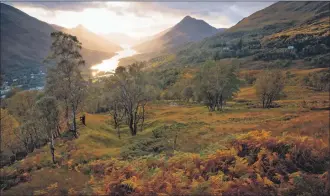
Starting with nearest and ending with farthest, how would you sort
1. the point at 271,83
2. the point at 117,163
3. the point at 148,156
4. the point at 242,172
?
the point at 242,172 < the point at 148,156 < the point at 117,163 < the point at 271,83

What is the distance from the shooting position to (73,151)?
36562 mm

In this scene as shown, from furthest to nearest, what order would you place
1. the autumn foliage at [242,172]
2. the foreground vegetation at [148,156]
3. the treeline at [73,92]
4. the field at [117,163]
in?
the treeline at [73,92] → the field at [117,163] → the foreground vegetation at [148,156] → the autumn foliage at [242,172]

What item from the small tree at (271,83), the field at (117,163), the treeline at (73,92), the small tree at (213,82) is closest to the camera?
the field at (117,163)

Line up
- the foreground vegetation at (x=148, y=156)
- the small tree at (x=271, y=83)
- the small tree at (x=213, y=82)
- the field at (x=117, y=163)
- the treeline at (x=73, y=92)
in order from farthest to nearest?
the small tree at (x=271, y=83) → the small tree at (x=213, y=82) → the treeline at (x=73, y=92) → the field at (x=117, y=163) → the foreground vegetation at (x=148, y=156)

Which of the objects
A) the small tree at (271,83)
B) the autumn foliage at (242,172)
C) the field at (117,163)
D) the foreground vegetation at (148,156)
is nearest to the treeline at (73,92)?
the small tree at (271,83)

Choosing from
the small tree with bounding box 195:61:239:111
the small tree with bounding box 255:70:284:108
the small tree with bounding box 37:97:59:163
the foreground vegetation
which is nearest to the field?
the foreground vegetation

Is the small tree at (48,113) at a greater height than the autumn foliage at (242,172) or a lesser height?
greater

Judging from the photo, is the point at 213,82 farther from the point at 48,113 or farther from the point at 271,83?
the point at 48,113

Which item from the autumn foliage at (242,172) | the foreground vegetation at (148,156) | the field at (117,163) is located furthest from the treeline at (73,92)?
the autumn foliage at (242,172)

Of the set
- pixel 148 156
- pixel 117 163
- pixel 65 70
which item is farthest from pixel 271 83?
pixel 117 163

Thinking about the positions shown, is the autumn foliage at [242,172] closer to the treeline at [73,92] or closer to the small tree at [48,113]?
the small tree at [48,113]

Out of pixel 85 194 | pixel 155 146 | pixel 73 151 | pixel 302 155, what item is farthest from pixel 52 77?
pixel 302 155

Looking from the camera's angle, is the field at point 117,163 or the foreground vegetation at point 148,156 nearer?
A: the foreground vegetation at point 148,156

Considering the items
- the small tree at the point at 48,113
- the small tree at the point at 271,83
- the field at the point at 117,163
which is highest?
the small tree at the point at 271,83
